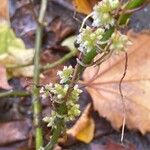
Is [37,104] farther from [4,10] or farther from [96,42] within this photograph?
[96,42]

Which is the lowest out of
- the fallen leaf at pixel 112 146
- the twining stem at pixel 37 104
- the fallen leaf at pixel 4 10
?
the fallen leaf at pixel 112 146

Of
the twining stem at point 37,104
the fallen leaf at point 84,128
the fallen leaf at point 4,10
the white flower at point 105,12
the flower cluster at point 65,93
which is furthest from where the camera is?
the fallen leaf at point 4,10

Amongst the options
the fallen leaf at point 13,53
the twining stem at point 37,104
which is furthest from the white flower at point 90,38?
the fallen leaf at point 13,53

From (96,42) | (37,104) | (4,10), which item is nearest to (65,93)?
(96,42)

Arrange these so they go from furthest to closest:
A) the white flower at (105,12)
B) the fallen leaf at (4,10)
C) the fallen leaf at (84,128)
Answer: the fallen leaf at (4,10)
the fallen leaf at (84,128)
the white flower at (105,12)

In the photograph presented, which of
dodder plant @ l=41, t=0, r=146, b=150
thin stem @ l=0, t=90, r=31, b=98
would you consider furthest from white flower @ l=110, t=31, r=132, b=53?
thin stem @ l=0, t=90, r=31, b=98

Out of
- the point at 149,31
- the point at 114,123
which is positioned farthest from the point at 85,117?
the point at 149,31

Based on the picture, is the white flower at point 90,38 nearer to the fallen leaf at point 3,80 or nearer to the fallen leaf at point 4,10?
the fallen leaf at point 3,80

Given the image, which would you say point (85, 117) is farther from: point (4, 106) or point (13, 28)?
point (13, 28)

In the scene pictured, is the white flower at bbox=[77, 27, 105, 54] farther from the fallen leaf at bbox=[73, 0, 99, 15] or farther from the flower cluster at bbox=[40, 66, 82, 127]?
the fallen leaf at bbox=[73, 0, 99, 15]
